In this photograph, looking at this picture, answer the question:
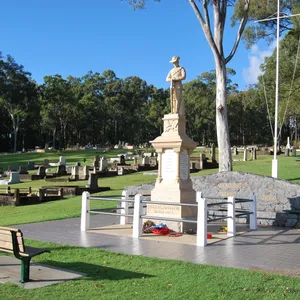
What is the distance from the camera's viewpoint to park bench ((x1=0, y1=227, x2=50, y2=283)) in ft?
20.4

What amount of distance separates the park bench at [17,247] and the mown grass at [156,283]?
0.32 m

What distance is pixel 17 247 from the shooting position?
20.8ft

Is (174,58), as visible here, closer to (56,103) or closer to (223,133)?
(223,133)

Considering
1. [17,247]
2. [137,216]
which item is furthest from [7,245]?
[137,216]

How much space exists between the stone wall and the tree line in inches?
1978

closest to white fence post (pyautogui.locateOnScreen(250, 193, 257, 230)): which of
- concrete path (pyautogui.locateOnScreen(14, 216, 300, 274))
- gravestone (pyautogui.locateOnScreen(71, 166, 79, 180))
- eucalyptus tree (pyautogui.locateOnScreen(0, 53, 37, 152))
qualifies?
concrete path (pyautogui.locateOnScreen(14, 216, 300, 274))

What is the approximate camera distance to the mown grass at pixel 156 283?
18.3 ft

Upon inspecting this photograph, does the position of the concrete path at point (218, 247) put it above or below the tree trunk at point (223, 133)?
below


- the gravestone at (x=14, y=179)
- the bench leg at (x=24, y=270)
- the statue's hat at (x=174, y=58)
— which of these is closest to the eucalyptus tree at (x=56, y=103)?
the gravestone at (x=14, y=179)

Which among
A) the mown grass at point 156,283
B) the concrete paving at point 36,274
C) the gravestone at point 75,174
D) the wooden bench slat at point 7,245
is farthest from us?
the gravestone at point 75,174

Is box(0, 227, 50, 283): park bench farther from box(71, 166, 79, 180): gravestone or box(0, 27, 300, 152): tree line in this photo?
box(0, 27, 300, 152): tree line

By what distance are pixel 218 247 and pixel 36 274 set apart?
4.21 m

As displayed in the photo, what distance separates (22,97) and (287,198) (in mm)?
71459

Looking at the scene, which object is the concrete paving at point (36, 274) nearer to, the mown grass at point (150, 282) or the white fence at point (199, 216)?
the mown grass at point (150, 282)
